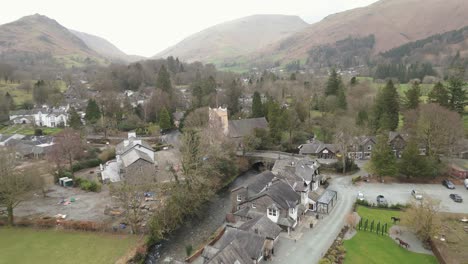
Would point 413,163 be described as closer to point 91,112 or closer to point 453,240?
point 453,240

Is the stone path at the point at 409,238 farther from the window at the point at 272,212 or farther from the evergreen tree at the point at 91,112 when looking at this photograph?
the evergreen tree at the point at 91,112

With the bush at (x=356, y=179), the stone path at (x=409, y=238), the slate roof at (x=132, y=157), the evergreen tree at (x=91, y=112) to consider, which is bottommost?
the stone path at (x=409, y=238)

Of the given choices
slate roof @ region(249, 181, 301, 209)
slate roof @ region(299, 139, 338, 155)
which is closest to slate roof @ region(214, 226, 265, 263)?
slate roof @ region(249, 181, 301, 209)

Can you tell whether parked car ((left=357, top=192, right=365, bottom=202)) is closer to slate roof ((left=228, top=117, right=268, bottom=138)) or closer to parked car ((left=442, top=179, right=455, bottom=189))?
parked car ((left=442, top=179, right=455, bottom=189))

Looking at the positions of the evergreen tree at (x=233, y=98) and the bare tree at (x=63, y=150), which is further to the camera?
the evergreen tree at (x=233, y=98)

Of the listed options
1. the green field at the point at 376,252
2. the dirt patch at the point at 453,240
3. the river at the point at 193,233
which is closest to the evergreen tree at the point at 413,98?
the dirt patch at the point at 453,240

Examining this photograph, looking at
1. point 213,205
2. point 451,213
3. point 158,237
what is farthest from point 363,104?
point 158,237
